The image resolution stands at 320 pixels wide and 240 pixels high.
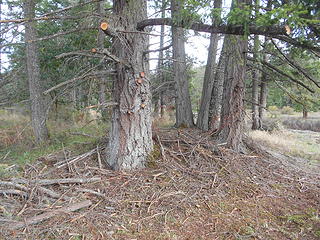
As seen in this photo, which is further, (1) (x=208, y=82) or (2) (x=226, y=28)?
(1) (x=208, y=82)

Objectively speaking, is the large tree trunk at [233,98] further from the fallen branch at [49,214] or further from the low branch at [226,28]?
the fallen branch at [49,214]

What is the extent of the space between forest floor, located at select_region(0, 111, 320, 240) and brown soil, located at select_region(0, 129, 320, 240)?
0.01 metres

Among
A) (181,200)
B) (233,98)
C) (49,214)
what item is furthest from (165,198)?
(233,98)

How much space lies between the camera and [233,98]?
17.1 ft

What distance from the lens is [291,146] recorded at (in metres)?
7.47

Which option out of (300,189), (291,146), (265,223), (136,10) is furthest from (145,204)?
(291,146)

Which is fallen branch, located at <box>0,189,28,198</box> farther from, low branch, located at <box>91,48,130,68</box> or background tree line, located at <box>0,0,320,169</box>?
low branch, located at <box>91,48,130,68</box>

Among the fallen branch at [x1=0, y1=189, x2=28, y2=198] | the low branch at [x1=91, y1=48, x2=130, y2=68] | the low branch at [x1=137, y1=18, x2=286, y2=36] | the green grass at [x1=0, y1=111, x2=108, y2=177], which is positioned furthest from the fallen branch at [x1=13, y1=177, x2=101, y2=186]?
the low branch at [x1=137, y1=18, x2=286, y2=36]

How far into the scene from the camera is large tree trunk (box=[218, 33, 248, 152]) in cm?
513

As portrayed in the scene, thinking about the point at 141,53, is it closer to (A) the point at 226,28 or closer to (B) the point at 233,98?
(A) the point at 226,28

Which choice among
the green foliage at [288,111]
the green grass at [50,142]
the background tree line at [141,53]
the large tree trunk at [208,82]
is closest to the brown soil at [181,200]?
the background tree line at [141,53]

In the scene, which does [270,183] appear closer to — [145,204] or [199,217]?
[199,217]

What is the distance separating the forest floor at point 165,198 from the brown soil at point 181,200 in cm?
1

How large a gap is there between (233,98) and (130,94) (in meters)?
2.48
